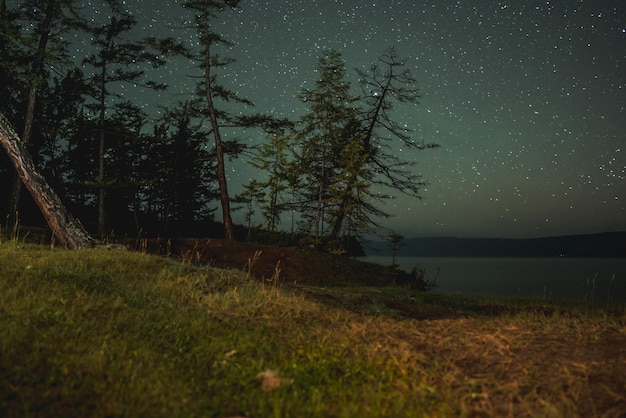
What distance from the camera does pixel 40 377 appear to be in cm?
398

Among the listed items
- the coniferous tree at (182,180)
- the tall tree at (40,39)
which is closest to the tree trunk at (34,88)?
the tall tree at (40,39)

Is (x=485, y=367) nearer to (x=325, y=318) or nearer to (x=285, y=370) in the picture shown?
(x=285, y=370)

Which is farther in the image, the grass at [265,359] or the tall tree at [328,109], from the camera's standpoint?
the tall tree at [328,109]

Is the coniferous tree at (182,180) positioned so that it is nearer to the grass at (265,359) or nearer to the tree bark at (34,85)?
the tree bark at (34,85)

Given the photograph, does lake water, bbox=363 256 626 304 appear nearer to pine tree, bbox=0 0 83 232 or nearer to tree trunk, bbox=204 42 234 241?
tree trunk, bbox=204 42 234 241

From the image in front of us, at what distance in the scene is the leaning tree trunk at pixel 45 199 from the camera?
12.5m

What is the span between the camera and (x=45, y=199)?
41.3 feet

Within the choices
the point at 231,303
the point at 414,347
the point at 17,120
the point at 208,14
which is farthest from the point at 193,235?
the point at 414,347

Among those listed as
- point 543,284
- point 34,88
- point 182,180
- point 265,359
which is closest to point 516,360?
point 265,359

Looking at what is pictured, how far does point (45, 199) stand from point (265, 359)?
1096 centimetres

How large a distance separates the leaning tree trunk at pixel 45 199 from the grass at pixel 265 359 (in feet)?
17.9

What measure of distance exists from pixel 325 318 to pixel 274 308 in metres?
0.87

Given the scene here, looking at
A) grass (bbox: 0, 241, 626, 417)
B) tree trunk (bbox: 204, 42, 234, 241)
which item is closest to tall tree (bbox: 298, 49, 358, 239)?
tree trunk (bbox: 204, 42, 234, 241)

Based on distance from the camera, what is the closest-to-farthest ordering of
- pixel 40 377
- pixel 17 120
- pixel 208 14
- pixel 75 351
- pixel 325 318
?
pixel 40 377 < pixel 75 351 < pixel 325 318 < pixel 208 14 < pixel 17 120
